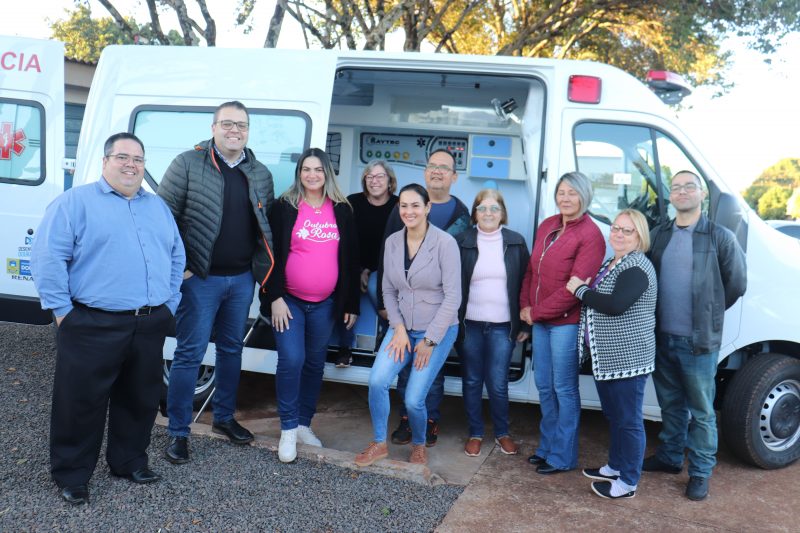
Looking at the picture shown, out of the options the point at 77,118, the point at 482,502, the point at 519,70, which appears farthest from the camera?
the point at 77,118

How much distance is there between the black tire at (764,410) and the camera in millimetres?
3848

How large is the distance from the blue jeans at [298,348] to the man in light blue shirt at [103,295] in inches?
26.1

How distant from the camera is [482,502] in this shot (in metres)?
3.35

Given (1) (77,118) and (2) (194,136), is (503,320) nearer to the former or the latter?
(2) (194,136)

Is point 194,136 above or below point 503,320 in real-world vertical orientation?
above

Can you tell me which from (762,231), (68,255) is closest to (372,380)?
(68,255)

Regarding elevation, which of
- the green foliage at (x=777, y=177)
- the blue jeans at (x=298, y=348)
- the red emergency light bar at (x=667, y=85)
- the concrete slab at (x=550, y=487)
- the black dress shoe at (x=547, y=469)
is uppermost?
the green foliage at (x=777, y=177)

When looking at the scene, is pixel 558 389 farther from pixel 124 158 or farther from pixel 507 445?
pixel 124 158

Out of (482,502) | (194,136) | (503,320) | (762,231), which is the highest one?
(194,136)

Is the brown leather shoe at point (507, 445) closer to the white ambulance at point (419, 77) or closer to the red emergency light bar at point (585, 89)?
the white ambulance at point (419, 77)

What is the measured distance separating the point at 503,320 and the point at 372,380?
0.82 meters

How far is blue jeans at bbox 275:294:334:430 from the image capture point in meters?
3.56

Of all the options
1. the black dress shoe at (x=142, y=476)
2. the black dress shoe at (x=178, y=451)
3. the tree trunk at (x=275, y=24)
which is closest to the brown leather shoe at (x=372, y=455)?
the black dress shoe at (x=178, y=451)

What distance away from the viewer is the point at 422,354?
11.6 feet
